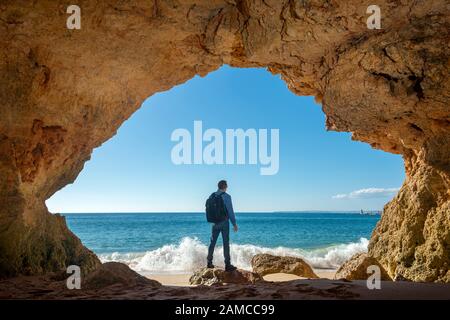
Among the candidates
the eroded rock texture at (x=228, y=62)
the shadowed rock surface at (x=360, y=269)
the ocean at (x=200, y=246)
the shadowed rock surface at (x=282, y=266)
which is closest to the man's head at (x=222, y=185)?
the eroded rock texture at (x=228, y=62)

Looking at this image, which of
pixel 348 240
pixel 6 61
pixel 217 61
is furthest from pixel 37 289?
pixel 348 240

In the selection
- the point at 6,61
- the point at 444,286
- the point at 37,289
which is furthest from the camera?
the point at 6,61

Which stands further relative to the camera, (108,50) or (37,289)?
(108,50)

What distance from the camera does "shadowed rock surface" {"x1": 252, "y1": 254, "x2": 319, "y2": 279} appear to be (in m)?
8.32

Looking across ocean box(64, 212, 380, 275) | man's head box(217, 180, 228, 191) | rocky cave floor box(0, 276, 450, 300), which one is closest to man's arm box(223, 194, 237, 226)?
man's head box(217, 180, 228, 191)

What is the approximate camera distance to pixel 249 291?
12.2ft

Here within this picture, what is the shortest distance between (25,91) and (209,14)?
11.0 feet

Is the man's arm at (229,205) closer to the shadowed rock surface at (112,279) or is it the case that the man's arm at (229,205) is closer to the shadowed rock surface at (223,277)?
the shadowed rock surface at (223,277)

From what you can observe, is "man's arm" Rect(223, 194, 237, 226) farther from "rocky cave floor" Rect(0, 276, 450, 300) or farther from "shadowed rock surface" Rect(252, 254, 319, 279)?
"shadowed rock surface" Rect(252, 254, 319, 279)

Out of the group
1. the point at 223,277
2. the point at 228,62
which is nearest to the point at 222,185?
the point at 223,277

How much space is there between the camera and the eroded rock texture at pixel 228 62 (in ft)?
15.5

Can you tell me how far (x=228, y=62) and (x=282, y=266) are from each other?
5433 mm
